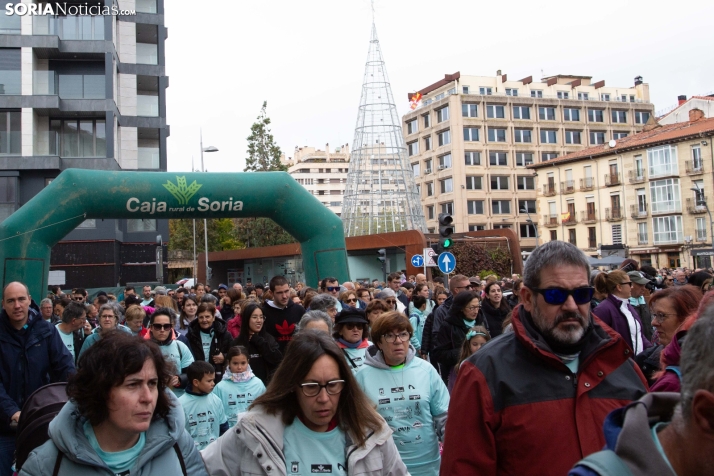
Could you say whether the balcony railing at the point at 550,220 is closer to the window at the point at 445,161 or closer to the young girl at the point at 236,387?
the window at the point at 445,161

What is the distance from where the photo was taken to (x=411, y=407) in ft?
15.8

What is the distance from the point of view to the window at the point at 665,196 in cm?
5378

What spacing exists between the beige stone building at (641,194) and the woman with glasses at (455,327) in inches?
1718

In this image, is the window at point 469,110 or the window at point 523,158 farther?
the window at point 523,158

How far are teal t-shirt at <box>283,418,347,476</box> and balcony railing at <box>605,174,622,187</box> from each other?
192ft

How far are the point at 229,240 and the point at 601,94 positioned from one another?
140ft

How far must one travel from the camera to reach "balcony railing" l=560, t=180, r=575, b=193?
61.9 meters

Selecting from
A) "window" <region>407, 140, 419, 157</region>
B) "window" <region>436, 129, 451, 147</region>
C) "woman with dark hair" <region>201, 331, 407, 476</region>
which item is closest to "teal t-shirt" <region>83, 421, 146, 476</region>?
"woman with dark hair" <region>201, 331, 407, 476</region>

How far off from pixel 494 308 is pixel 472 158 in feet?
202

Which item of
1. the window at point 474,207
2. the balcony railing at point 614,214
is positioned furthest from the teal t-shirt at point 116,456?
the window at point 474,207

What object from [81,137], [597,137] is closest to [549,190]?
[597,137]

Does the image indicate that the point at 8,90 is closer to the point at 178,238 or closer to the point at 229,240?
the point at 178,238

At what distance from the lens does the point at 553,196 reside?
211 feet

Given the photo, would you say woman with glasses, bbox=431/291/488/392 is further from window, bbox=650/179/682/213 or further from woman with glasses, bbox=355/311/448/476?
window, bbox=650/179/682/213
